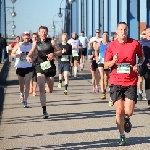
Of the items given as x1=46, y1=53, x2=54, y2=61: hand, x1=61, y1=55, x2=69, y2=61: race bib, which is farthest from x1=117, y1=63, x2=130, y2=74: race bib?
x1=61, y1=55, x2=69, y2=61: race bib

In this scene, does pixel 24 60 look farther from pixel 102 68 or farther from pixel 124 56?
pixel 124 56

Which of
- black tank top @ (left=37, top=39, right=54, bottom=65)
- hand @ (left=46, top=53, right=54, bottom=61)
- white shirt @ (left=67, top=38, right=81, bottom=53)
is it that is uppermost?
white shirt @ (left=67, top=38, right=81, bottom=53)

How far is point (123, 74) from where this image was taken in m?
8.41

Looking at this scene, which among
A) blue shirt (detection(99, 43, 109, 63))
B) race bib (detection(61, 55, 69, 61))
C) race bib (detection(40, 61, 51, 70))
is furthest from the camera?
race bib (detection(61, 55, 69, 61))

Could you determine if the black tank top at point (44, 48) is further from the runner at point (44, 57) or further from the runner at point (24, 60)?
the runner at point (24, 60)

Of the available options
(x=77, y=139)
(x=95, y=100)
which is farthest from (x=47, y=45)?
(x=95, y=100)

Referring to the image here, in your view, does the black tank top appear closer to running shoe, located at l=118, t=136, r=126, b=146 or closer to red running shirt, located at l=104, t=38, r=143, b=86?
red running shirt, located at l=104, t=38, r=143, b=86

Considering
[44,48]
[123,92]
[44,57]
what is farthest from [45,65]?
[123,92]

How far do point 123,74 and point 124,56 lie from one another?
250 mm

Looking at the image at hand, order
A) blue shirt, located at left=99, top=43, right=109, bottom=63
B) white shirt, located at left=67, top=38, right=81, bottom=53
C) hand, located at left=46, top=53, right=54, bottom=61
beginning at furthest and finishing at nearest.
→ white shirt, located at left=67, top=38, right=81, bottom=53
blue shirt, located at left=99, top=43, right=109, bottom=63
hand, located at left=46, top=53, right=54, bottom=61

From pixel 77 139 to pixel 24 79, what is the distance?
5190 mm

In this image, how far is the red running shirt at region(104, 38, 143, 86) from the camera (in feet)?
27.4

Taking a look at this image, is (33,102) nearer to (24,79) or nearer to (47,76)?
(24,79)

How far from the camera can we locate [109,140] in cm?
873
